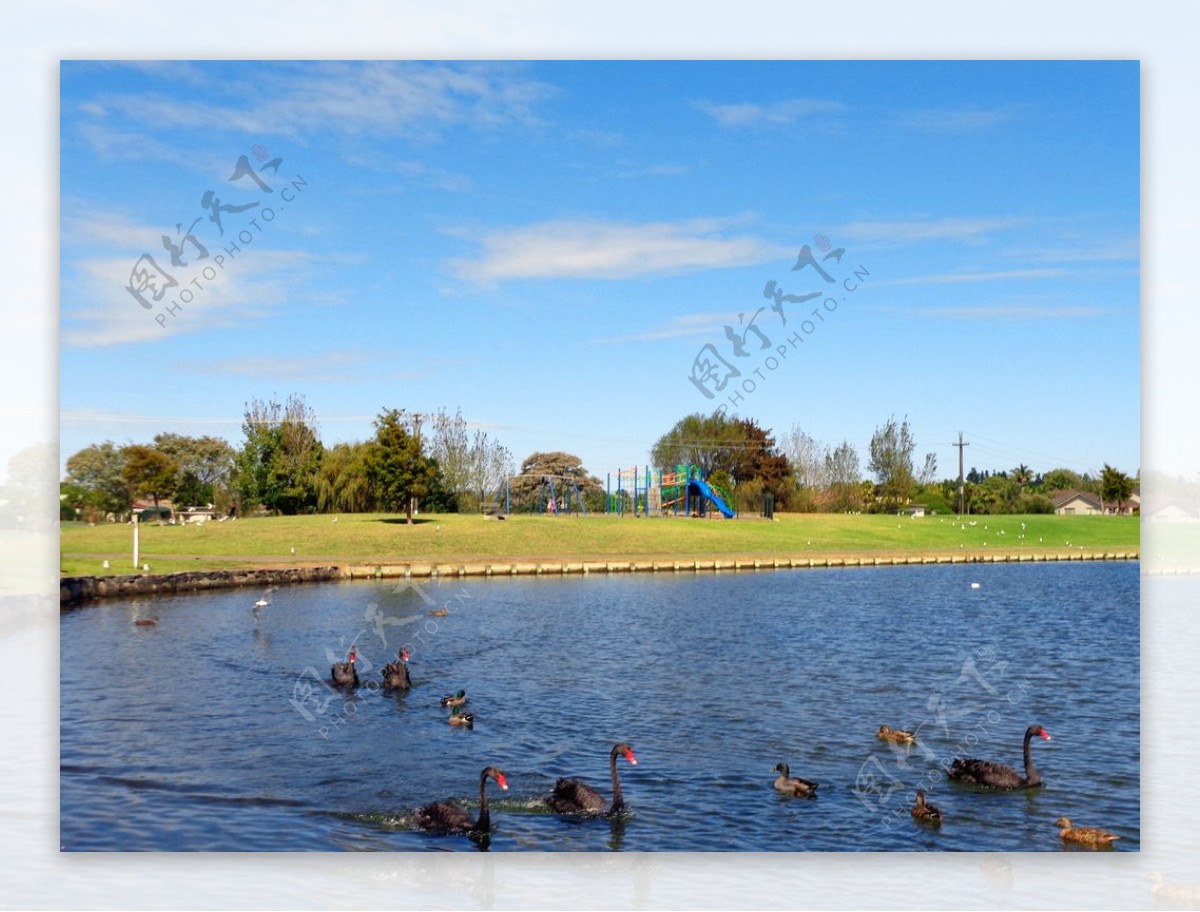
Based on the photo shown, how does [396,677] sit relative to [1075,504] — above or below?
below

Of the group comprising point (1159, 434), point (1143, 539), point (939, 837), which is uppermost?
point (1159, 434)

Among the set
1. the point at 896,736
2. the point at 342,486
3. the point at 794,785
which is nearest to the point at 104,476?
the point at 342,486

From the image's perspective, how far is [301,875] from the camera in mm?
12477

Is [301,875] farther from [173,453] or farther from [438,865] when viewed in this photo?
[173,453]

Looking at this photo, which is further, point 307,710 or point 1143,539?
point 307,710

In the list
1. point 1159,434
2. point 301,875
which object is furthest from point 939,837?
point 301,875

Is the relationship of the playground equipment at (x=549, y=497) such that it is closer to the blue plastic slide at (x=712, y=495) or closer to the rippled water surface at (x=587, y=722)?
the blue plastic slide at (x=712, y=495)

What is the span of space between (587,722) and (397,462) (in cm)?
4702

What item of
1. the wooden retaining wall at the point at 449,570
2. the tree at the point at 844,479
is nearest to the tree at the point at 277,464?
the wooden retaining wall at the point at 449,570

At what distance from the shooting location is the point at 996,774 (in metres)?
16.6

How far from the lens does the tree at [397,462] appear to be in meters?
66.1

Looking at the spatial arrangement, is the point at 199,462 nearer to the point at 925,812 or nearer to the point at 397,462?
the point at 397,462

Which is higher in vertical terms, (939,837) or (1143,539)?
(1143,539)

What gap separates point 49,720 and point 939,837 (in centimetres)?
1332
